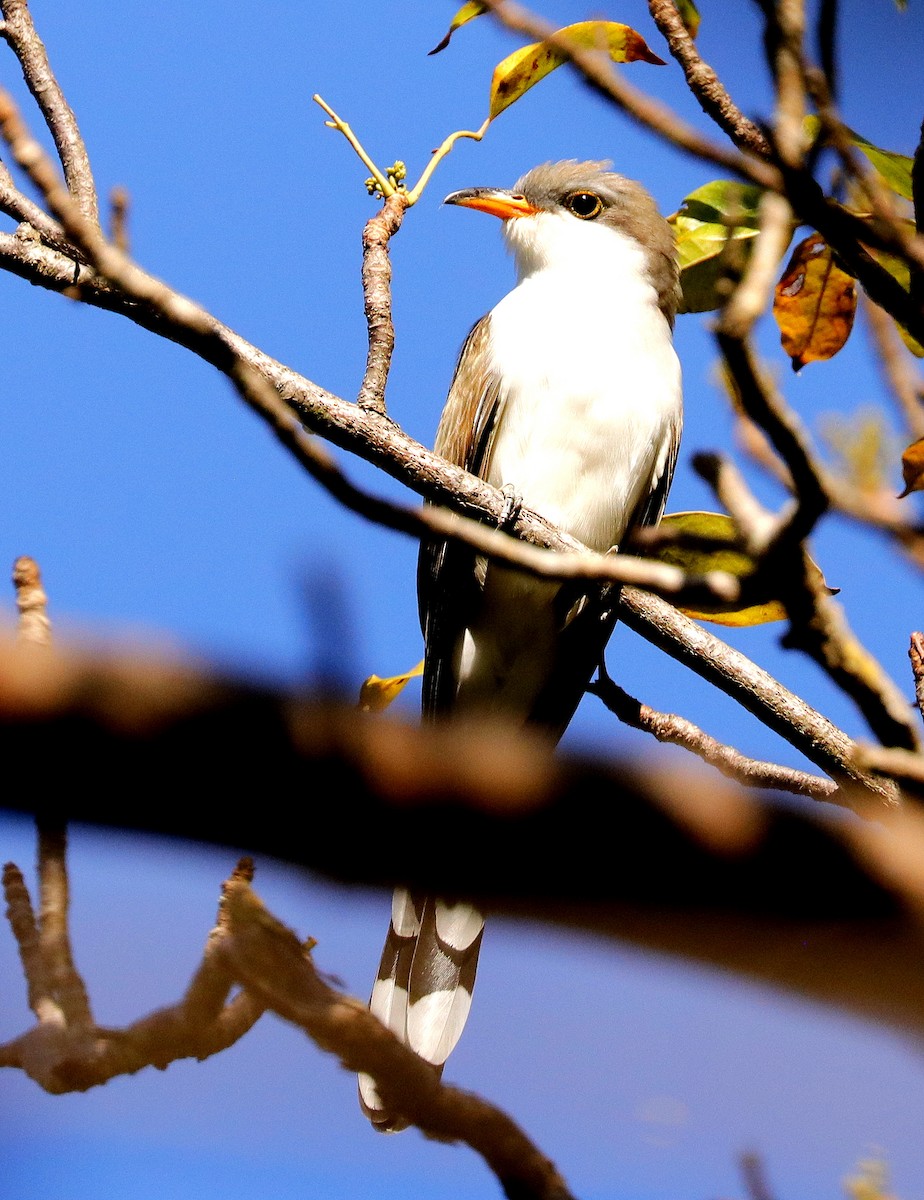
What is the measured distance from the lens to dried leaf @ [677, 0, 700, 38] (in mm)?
2594

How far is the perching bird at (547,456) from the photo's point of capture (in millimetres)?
4523

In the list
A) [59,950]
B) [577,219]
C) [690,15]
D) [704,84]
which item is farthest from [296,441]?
[577,219]

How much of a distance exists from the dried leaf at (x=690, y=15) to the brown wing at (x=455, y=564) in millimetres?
2008

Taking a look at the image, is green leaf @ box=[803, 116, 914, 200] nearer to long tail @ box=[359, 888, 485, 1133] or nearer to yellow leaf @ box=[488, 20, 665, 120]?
yellow leaf @ box=[488, 20, 665, 120]

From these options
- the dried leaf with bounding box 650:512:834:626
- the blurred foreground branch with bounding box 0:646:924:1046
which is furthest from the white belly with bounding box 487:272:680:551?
the blurred foreground branch with bounding box 0:646:924:1046

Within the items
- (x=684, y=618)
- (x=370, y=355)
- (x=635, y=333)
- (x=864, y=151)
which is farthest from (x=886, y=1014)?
(x=635, y=333)

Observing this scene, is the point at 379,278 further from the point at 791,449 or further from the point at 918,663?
the point at 791,449

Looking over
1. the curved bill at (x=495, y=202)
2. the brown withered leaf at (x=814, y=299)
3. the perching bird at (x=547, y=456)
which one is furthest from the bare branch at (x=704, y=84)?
the curved bill at (x=495, y=202)

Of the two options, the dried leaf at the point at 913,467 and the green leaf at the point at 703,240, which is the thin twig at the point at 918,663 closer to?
the dried leaf at the point at 913,467

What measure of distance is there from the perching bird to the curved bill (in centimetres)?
13

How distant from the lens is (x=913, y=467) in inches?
98.6

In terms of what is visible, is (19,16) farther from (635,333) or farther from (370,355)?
(635,333)

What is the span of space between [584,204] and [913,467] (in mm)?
2993

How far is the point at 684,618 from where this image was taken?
3.09 meters
